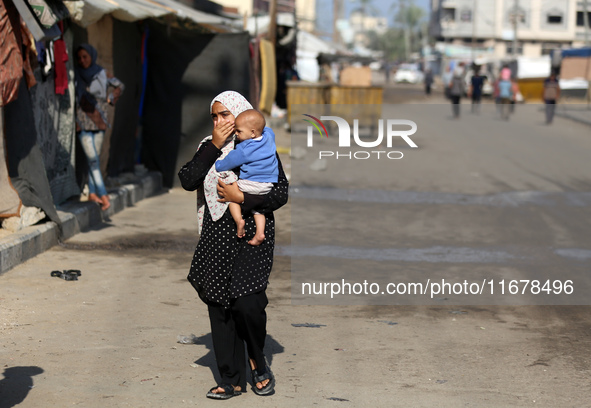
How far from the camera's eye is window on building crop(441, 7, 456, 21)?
11611cm

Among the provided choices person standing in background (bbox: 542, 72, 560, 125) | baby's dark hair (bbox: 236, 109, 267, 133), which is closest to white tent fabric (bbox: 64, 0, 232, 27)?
baby's dark hair (bbox: 236, 109, 267, 133)

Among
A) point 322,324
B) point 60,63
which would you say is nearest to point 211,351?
point 322,324

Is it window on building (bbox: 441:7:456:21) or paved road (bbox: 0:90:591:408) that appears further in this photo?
window on building (bbox: 441:7:456:21)

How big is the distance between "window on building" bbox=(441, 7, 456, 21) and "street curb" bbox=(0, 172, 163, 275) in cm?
10831

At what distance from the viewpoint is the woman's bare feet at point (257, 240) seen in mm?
4598

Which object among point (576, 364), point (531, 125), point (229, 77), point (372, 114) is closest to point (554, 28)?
point (531, 125)

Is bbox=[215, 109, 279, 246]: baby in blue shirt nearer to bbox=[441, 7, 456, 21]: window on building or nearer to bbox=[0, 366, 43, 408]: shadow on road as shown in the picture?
bbox=[0, 366, 43, 408]: shadow on road

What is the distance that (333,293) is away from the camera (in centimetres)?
737

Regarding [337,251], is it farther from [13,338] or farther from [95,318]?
[13,338]

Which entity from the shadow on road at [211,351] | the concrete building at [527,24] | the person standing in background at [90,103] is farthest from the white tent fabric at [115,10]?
the concrete building at [527,24]

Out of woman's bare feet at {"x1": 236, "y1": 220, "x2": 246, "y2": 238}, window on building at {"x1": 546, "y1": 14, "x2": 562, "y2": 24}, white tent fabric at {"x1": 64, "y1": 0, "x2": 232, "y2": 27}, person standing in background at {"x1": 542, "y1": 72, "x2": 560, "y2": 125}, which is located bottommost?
person standing in background at {"x1": 542, "y1": 72, "x2": 560, "y2": 125}

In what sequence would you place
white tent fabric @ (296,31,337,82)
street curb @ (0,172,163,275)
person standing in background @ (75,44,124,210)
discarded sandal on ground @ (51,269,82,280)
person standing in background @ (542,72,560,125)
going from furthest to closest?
1. white tent fabric @ (296,31,337,82)
2. person standing in background @ (542,72,560,125)
3. person standing in background @ (75,44,124,210)
4. street curb @ (0,172,163,275)
5. discarded sandal on ground @ (51,269,82,280)

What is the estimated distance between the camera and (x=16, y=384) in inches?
184

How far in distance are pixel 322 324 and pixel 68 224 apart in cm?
356
